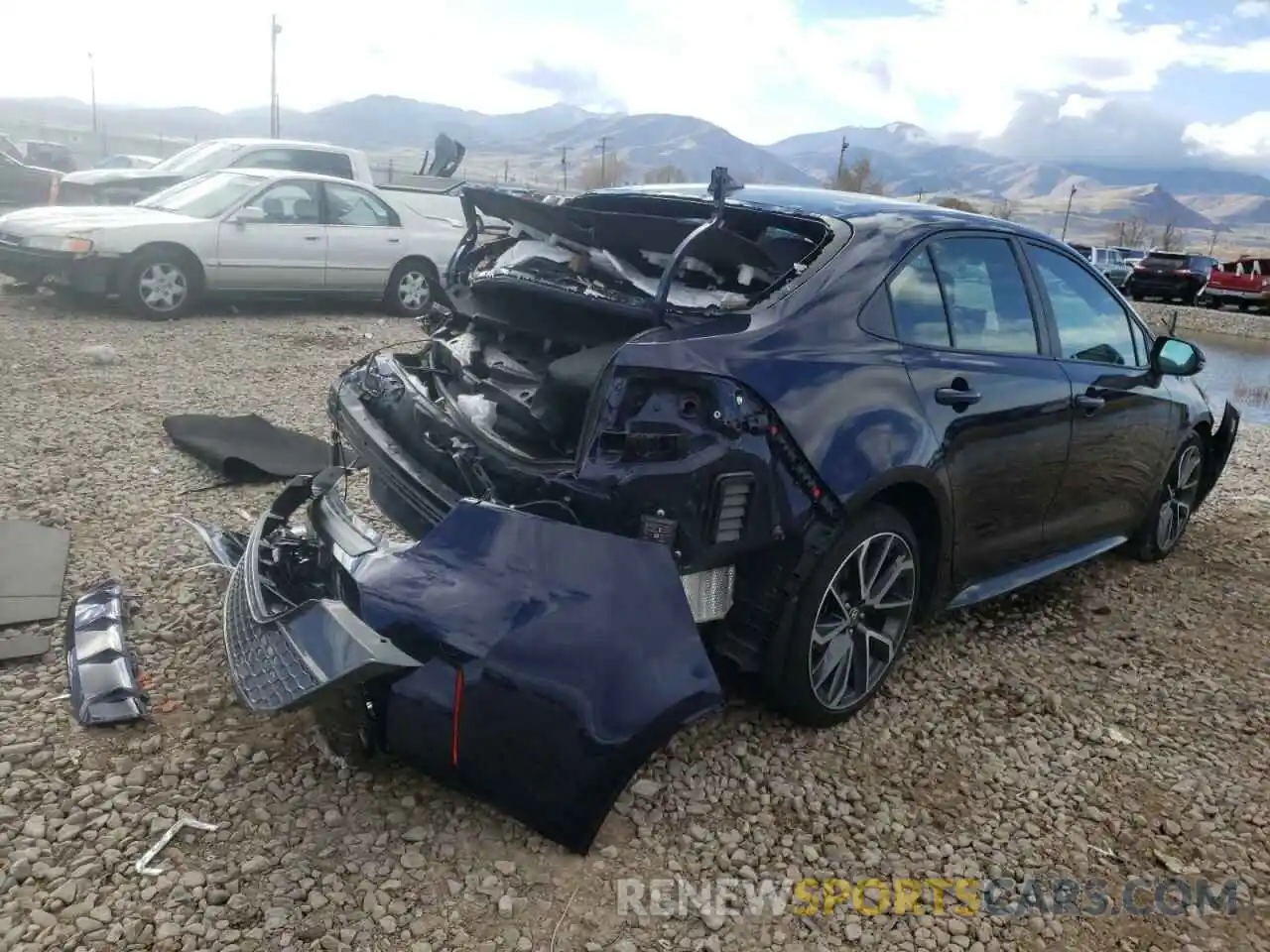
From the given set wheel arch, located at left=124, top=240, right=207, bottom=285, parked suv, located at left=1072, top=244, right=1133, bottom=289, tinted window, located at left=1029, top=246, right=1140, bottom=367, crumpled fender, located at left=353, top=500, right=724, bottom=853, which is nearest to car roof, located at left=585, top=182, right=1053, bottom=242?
tinted window, located at left=1029, top=246, right=1140, bottom=367

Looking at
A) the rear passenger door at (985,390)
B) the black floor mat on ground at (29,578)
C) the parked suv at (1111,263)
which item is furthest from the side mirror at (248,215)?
the parked suv at (1111,263)

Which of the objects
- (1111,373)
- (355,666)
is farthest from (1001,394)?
(355,666)

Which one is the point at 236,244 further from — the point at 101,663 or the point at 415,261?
the point at 101,663

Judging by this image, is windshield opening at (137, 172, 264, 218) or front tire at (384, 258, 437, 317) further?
front tire at (384, 258, 437, 317)

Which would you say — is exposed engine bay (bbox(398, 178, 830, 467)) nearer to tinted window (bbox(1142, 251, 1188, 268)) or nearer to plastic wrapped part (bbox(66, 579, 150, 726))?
plastic wrapped part (bbox(66, 579, 150, 726))

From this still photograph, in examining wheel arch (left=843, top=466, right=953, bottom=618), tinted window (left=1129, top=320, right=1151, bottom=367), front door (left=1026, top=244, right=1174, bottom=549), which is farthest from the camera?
tinted window (left=1129, top=320, right=1151, bottom=367)

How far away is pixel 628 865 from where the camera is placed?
8.73ft

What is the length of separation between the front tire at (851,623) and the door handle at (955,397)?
0.42 m

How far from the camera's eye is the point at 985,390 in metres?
3.67

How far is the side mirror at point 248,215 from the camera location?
9.88 meters

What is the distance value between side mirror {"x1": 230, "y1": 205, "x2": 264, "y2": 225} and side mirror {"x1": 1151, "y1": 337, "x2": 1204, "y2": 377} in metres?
8.31

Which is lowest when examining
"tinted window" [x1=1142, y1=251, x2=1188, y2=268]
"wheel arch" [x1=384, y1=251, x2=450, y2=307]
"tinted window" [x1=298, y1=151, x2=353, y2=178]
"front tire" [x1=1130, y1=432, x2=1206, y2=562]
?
"front tire" [x1=1130, y1=432, x2=1206, y2=562]

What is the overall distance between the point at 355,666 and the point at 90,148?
73509 millimetres

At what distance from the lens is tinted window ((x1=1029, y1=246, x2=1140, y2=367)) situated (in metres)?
4.26
